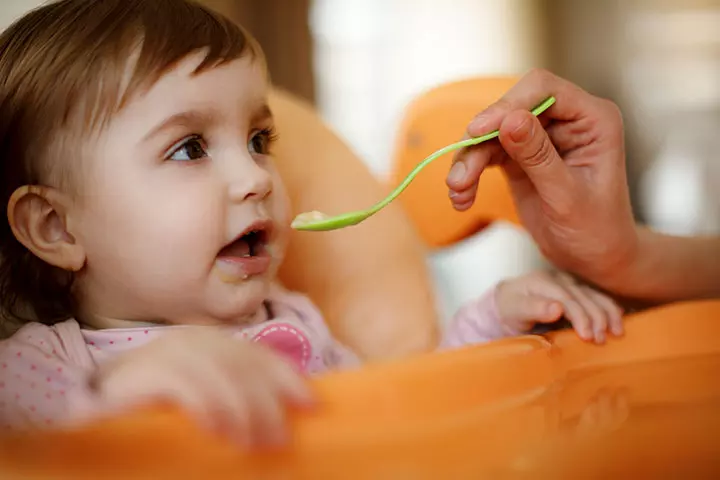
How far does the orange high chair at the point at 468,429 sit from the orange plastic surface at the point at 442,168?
0.28 metres

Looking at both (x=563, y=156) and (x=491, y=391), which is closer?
(x=491, y=391)

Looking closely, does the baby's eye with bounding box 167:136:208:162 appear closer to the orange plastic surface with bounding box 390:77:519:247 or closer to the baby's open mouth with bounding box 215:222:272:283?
the baby's open mouth with bounding box 215:222:272:283

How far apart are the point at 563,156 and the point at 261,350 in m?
0.34

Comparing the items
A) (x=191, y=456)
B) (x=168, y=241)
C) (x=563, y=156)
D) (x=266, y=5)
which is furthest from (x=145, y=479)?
(x=266, y=5)

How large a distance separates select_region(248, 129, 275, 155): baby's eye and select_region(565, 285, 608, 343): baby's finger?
11.1 inches

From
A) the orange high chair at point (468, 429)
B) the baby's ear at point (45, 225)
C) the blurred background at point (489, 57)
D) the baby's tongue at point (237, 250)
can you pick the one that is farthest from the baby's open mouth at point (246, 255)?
the blurred background at point (489, 57)

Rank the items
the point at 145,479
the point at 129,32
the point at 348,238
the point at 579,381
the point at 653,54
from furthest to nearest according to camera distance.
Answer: the point at 653,54, the point at 348,238, the point at 129,32, the point at 579,381, the point at 145,479

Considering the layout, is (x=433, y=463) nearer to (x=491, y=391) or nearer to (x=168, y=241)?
(x=491, y=391)

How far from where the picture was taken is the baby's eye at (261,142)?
61 centimetres

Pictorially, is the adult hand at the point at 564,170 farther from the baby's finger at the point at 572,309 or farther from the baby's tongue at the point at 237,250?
the baby's tongue at the point at 237,250

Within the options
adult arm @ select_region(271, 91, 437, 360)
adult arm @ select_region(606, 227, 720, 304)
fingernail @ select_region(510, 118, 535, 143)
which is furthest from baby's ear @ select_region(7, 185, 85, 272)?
adult arm @ select_region(606, 227, 720, 304)

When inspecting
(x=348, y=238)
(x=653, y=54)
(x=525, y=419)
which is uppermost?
(x=525, y=419)

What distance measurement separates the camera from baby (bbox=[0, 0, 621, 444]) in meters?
0.54

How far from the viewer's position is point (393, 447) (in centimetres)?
33
